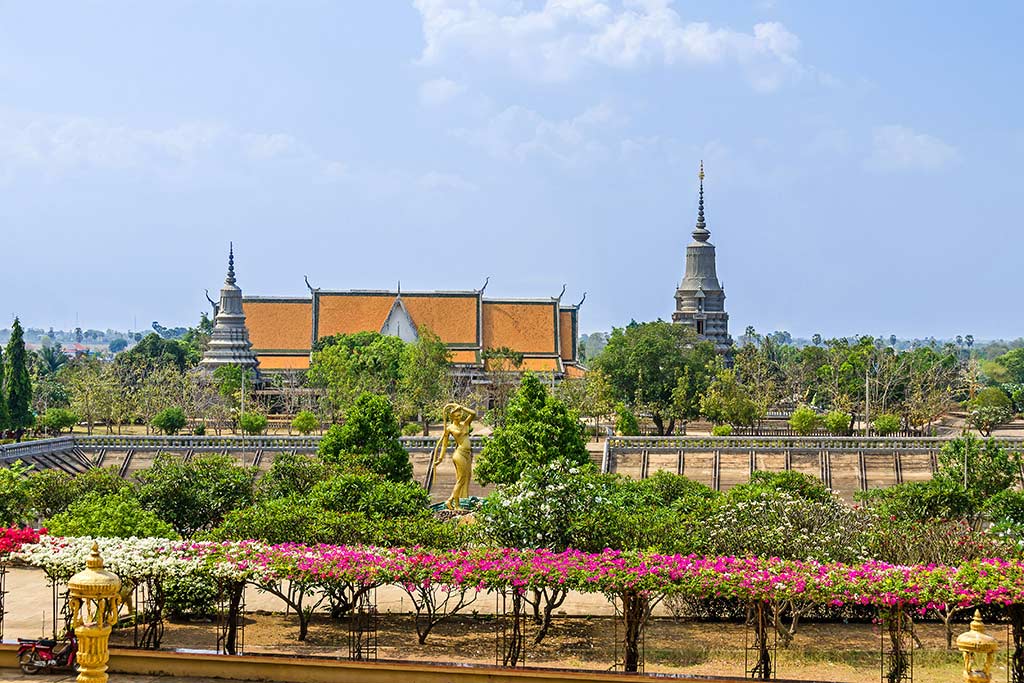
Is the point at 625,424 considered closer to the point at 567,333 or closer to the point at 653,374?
the point at 653,374

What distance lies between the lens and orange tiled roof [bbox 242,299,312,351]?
8006cm

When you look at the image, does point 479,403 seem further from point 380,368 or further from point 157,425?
point 157,425

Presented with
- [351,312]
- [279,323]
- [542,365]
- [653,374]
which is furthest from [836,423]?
[279,323]

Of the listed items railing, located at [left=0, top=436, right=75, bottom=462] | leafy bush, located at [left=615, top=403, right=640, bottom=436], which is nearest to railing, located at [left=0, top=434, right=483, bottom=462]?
railing, located at [left=0, top=436, right=75, bottom=462]

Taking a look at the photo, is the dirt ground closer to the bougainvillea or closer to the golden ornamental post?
the bougainvillea

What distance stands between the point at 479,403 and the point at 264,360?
21.7 m

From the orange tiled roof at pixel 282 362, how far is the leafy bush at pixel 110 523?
54.4 m

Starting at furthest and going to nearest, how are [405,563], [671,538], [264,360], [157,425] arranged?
[264,360] → [157,425] → [671,538] → [405,563]

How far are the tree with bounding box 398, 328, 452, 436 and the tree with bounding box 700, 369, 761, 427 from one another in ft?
39.1

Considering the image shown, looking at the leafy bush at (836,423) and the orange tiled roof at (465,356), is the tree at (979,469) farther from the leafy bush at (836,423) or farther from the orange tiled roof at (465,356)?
the orange tiled roof at (465,356)

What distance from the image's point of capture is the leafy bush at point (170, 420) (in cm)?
5391

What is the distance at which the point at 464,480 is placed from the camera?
32.9m

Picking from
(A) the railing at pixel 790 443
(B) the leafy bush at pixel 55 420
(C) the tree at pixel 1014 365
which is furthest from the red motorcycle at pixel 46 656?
(C) the tree at pixel 1014 365

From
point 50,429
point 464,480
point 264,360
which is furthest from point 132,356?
point 464,480
